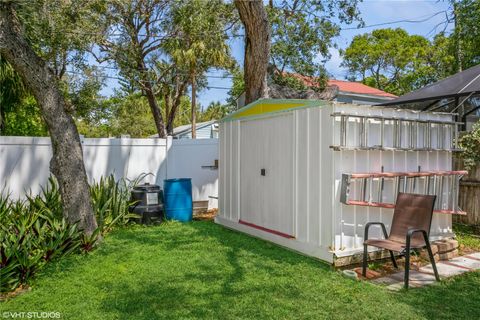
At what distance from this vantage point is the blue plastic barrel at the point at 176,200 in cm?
752

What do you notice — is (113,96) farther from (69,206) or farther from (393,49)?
(393,49)

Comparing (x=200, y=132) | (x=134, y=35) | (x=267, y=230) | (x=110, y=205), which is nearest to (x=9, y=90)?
(x=134, y=35)

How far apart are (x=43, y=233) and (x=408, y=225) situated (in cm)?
443

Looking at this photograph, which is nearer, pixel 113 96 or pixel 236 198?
pixel 236 198

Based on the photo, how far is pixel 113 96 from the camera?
16.4 metres

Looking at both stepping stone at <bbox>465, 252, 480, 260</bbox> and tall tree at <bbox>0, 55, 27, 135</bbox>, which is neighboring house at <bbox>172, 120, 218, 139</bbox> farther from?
stepping stone at <bbox>465, 252, 480, 260</bbox>

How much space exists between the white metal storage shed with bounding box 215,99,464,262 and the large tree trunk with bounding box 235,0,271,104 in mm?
1284

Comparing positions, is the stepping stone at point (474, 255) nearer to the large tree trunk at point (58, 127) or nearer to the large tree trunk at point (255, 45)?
the large tree trunk at point (255, 45)

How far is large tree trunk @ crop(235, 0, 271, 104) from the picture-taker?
6.94 meters

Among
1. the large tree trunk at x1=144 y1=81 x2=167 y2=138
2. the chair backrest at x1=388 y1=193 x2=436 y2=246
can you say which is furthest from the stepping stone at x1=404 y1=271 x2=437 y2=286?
the large tree trunk at x1=144 y1=81 x2=167 y2=138

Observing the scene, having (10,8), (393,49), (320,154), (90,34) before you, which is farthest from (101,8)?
(393,49)

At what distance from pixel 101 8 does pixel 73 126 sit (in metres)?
6.56

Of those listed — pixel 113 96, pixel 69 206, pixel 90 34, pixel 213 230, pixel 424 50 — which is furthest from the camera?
pixel 424 50

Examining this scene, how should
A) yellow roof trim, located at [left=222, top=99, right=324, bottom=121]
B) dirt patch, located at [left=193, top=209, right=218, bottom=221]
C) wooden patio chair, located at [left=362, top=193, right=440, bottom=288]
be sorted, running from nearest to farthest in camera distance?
wooden patio chair, located at [left=362, top=193, right=440, bottom=288] < yellow roof trim, located at [left=222, top=99, right=324, bottom=121] < dirt patch, located at [left=193, top=209, right=218, bottom=221]
